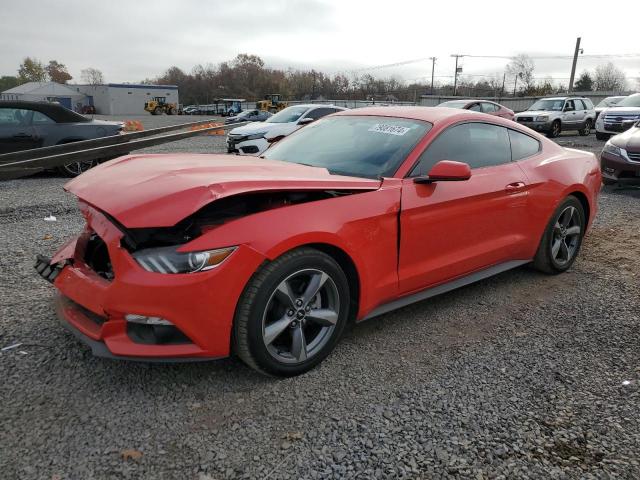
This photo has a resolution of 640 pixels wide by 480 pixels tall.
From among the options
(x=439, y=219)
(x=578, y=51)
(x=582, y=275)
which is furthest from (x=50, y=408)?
(x=578, y=51)

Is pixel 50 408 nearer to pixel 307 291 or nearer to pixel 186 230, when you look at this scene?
pixel 186 230

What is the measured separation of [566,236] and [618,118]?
15572mm

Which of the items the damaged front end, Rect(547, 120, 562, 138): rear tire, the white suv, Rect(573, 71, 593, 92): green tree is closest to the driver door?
the damaged front end

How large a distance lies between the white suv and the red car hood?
919 cm

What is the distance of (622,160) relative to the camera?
27.5ft

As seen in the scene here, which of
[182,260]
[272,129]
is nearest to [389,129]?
[182,260]

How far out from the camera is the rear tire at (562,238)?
432cm

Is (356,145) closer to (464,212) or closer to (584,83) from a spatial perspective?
(464,212)

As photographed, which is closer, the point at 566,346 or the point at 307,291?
the point at 307,291

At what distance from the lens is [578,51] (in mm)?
43031

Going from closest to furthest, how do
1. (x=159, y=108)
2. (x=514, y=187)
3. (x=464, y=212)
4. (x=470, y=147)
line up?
(x=464, y=212) → (x=470, y=147) → (x=514, y=187) → (x=159, y=108)

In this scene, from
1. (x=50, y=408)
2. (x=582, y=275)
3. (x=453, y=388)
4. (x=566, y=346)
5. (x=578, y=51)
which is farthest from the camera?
(x=578, y=51)

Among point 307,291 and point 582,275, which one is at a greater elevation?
point 307,291

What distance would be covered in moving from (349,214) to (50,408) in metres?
1.83
